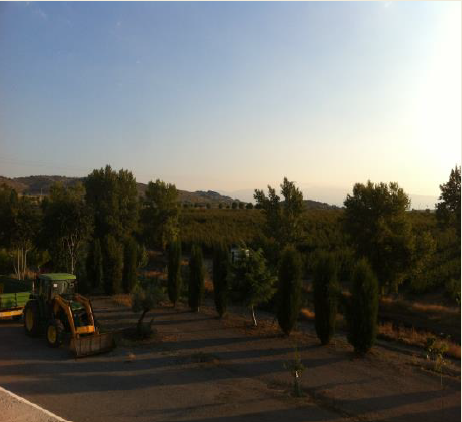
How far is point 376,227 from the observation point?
20.5m

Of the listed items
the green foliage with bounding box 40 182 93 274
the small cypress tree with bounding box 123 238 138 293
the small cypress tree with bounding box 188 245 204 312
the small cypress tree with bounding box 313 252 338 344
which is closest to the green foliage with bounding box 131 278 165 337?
the small cypress tree with bounding box 188 245 204 312

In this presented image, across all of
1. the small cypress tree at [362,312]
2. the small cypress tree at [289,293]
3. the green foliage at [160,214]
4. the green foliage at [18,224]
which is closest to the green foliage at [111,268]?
the green foliage at [18,224]

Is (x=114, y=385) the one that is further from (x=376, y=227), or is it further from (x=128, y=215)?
(x=128, y=215)

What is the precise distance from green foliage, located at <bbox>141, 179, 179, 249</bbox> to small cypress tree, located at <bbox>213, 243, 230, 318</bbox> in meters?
20.0

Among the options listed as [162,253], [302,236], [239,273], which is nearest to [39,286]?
[239,273]

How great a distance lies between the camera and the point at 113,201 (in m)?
32.1

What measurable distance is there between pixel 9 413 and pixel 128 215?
86.3ft

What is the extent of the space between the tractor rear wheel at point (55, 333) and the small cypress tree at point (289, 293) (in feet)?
22.5

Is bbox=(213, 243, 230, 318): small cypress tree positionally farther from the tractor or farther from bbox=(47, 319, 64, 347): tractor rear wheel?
bbox=(47, 319, 64, 347): tractor rear wheel

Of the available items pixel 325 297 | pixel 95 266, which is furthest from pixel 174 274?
pixel 325 297

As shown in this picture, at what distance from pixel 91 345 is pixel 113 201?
863 inches

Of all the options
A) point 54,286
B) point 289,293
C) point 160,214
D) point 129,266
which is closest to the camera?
point 54,286

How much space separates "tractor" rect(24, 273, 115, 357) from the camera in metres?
11.3

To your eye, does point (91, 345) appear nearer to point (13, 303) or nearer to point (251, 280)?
point (13, 303)
